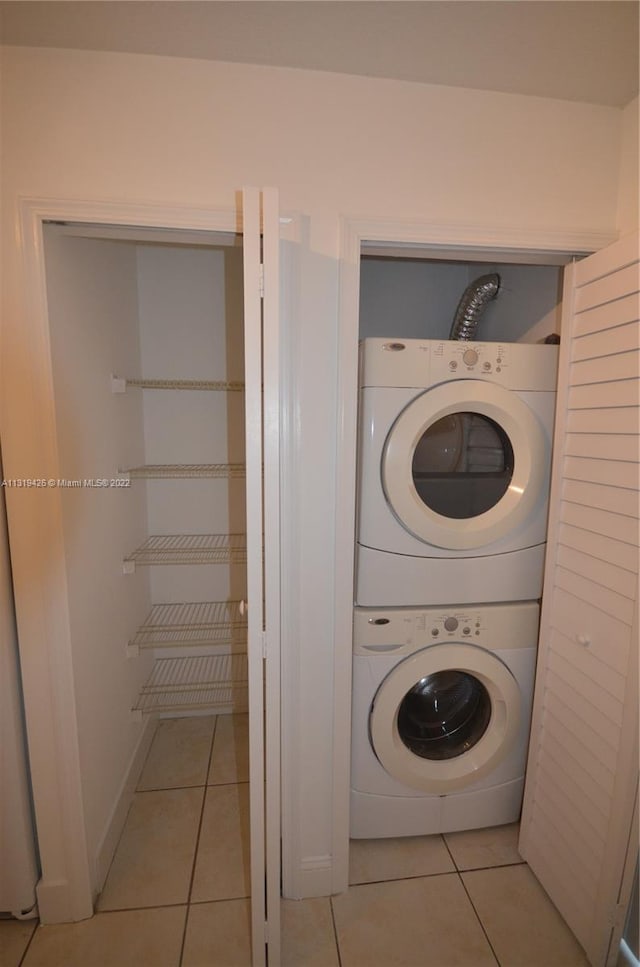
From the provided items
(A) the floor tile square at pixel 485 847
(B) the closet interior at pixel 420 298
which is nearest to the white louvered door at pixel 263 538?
(A) the floor tile square at pixel 485 847

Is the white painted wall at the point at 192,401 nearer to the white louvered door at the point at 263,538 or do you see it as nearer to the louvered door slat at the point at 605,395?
the white louvered door at the point at 263,538

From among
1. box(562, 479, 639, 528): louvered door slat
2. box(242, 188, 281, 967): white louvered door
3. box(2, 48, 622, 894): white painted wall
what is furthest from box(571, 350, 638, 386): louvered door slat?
box(242, 188, 281, 967): white louvered door

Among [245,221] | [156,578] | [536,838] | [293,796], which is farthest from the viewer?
[156,578]

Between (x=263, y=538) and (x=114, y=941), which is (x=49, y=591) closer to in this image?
(x=263, y=538)

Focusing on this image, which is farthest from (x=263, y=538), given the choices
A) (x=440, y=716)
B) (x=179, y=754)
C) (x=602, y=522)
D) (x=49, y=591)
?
(x=179, y=754)

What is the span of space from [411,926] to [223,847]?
0.67 meters

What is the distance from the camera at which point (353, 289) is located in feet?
3.77

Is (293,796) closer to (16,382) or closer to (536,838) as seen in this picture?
(536,838)

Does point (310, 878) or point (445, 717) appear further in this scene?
point (445, 717)

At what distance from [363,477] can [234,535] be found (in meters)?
1.04

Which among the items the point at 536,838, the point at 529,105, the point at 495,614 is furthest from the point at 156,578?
the point at 529,105

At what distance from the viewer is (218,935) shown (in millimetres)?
1241

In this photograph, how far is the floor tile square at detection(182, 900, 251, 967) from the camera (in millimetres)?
1183

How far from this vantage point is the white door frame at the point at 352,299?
1.14 metres
